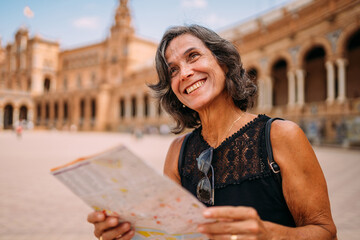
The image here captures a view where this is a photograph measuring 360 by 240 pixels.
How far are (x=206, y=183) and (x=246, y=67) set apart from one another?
14.2ft

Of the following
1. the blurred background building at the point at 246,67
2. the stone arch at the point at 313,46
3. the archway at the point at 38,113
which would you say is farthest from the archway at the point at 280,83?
the archway at the point at 38,113

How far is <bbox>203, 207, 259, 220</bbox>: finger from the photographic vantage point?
945 mm

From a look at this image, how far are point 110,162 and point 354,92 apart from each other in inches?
854

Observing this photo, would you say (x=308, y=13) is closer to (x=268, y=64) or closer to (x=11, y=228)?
(x=268, y=64)

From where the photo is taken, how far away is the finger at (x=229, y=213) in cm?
95

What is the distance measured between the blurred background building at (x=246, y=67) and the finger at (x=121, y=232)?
1176 mm

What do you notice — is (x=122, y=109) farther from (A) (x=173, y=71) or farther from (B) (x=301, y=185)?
(B) (x=301, y=185)

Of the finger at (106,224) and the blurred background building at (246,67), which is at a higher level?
the blurred background building at (246,67)

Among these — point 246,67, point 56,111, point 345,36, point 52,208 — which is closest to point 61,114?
point 56,111

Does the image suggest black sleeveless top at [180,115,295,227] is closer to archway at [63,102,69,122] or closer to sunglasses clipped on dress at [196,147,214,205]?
sunglasses clipped on dress at [196,147,214,205]

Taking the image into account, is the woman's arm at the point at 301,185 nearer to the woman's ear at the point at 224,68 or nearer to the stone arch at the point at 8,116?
the woman's ear at the point at 224,68

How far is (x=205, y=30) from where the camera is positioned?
1689 mm

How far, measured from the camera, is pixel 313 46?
56.5 feet

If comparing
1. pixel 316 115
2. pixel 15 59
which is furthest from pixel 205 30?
pixel 15 59
